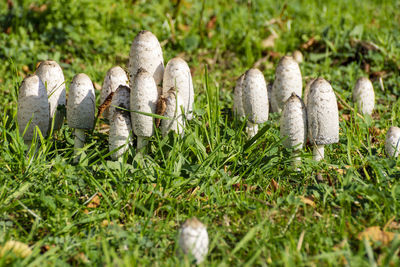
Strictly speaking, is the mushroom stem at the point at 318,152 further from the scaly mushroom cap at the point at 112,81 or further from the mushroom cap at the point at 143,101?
the scaly mushroom cap at the point at 112,81

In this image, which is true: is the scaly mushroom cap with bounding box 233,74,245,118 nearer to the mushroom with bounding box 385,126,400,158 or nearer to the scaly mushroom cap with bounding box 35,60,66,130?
the mushroom with bounding box 385,126,400,158

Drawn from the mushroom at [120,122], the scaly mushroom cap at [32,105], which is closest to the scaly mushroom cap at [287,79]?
the mushroom at [120,122]

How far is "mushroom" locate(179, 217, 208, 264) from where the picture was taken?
205 centimetres

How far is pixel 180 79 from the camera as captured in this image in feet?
9.87

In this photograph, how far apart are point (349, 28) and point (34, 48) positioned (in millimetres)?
3695

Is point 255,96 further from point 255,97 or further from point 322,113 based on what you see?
point 322,113

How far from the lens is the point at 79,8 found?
5004 mm

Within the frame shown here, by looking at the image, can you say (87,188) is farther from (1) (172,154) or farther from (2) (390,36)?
(2) (390,36)

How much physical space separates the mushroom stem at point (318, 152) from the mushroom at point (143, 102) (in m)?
1.13

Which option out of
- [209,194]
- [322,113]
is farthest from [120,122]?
[322,113]

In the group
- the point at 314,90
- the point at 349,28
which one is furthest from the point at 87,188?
the point at 349,28

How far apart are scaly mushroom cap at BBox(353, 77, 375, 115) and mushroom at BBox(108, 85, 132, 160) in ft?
6.98

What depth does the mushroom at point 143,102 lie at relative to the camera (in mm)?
2754

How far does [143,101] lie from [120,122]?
220 millimetres
